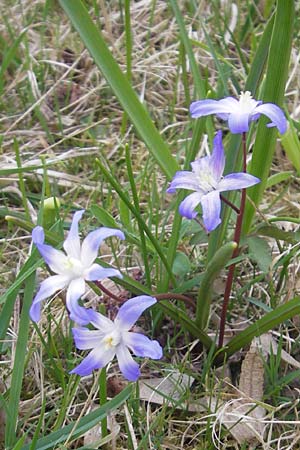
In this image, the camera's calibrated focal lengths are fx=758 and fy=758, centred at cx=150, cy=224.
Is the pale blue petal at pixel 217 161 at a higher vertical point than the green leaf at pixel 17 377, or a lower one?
higher

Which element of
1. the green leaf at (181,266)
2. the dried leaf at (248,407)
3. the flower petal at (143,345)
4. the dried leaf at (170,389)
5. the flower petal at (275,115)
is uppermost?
the flower petal at (275,115)

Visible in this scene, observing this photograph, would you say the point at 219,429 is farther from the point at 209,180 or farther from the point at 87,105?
the point at 87,105

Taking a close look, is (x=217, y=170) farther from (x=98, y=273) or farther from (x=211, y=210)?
(x=98, y=273)

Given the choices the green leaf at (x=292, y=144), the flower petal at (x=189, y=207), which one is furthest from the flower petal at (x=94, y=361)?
the green leaf at (x=292, y=144)

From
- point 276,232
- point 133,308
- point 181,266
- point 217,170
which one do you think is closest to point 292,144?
point 276,232

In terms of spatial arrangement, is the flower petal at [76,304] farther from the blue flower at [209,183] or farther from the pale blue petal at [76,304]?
the blue flower at [209,183]

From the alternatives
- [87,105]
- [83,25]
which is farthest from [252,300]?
[87,105]
